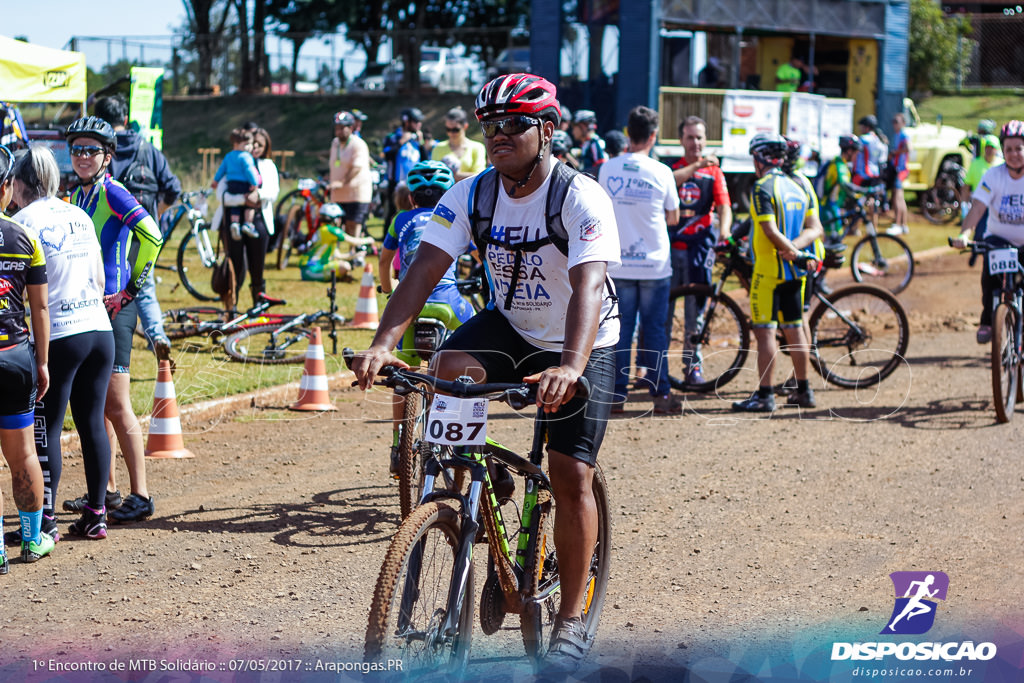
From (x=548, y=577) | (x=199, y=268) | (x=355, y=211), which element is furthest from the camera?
(x=199, y=268)

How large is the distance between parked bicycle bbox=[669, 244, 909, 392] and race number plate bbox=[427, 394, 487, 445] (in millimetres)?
6391

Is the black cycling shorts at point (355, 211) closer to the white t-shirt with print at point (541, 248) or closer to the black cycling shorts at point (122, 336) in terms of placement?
the black cycling shorts at point (122, 336)

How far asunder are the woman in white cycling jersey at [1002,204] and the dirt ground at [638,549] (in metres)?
1.05

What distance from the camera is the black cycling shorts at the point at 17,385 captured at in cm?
527

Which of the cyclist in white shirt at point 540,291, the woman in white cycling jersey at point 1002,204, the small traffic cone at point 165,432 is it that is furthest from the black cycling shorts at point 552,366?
the woman in white cycling jersey at point 1002,204

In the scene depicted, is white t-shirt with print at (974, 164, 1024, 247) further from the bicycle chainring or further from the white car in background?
the white car in background

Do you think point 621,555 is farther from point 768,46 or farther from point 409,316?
point 768,46

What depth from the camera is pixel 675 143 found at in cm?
2361

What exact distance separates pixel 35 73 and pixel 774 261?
12380 millimetres

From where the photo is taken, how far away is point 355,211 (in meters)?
15.8

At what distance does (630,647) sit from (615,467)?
2.96 m

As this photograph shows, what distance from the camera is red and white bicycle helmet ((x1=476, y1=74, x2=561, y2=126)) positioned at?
4.00 meters

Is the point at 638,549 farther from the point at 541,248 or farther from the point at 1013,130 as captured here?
the point at 1013,130

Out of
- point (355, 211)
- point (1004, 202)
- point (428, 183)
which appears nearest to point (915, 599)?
point (428, 183)
